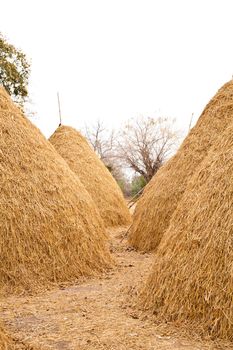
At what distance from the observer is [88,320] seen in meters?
5.28

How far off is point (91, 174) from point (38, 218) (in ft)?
23.5

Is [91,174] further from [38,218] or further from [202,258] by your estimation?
[202,258]

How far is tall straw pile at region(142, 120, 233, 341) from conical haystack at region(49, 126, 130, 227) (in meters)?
8.27

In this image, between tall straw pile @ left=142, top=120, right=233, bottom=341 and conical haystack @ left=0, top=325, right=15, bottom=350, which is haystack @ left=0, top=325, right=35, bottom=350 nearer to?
conical haystack @ left=0, top=325, right=15, bottom=350

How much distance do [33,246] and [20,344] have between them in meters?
2.37

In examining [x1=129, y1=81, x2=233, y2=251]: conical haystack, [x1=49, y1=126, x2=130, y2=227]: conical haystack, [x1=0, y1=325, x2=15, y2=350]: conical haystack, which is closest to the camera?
[x1=0, y1=325, x2=15, y2=350]: conical haystack

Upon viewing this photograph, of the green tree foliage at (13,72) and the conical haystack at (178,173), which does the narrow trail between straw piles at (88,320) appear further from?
the green tree foliage at (13,72)

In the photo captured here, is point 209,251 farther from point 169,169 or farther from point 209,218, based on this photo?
point 169,169

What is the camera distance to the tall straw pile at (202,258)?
15.0ft

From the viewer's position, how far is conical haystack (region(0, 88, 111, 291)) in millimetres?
6730

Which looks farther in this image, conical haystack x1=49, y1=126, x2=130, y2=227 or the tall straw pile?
conical haystack x1=49, y1=126, x2=130, y2=227

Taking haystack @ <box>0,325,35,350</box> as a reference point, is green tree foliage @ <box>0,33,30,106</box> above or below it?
above

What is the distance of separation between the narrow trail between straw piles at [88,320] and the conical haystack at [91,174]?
6527 mm

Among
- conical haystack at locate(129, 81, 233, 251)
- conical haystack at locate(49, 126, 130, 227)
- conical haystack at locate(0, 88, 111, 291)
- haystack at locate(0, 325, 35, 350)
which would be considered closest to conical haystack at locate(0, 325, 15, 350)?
haystack at locate(0, 325, 35, 350)
